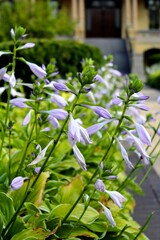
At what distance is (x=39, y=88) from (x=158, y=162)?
356 centimetres

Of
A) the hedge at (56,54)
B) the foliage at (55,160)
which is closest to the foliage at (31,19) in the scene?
the hedge at (56,54)

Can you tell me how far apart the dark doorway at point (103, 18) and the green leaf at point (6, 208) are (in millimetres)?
41021

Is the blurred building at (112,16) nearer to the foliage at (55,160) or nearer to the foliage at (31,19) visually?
the foliage at (31,19)

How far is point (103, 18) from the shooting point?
43.0 meters

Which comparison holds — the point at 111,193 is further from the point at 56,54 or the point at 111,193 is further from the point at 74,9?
the point at 74,9

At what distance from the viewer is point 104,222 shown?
219 cm

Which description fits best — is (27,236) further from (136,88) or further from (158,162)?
(158,162)

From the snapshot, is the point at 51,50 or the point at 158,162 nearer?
the point at 158,162

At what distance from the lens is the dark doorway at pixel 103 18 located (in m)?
42.6

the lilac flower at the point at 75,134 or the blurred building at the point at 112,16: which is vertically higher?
the lilac flower at the point at 75,134

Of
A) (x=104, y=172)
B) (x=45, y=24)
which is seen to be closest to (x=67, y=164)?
(x=104, y=172)

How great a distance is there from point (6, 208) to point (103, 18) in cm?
4188

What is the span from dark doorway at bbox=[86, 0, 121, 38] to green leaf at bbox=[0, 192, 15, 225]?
41.0 meters

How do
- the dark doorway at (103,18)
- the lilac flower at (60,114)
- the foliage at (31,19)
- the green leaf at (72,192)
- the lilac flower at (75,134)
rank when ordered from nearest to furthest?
1. the lilac flower at (75,134)
2. the lilac flower at (60,114)
3. the green leaf at (72,192)
4. the foliage at (31,19)
5. the dark doorway at (103,18)
